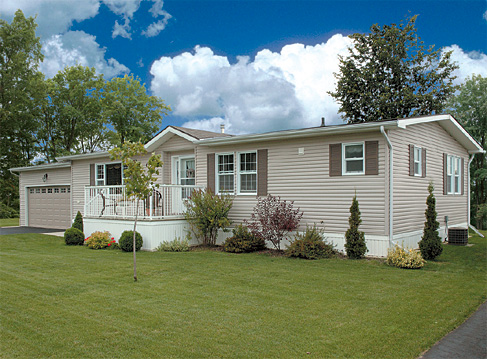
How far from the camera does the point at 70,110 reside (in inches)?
1369

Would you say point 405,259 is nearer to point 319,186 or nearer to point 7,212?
point 319,186

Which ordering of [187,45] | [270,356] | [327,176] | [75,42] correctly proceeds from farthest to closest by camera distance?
[75,42] → [187,45] → [327,176] → [270,356]

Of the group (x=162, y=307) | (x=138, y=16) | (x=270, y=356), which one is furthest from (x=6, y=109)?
(x=270, y=356)

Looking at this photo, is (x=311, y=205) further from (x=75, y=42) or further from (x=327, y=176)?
(x=75, y=42)

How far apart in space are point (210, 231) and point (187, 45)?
8410 millimetres

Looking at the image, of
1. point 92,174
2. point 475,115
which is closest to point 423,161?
point 92,174

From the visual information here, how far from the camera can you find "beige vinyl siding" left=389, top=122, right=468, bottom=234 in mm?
11117

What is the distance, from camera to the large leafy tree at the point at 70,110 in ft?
117

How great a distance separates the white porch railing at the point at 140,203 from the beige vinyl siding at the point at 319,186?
214cm

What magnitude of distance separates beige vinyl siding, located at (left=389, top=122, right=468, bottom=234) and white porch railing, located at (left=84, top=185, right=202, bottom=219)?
22.9ft

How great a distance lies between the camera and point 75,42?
749 inches

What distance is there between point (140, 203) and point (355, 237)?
23.8ft

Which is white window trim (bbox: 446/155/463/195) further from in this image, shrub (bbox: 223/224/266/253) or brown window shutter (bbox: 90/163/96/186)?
brown window shutter (bbox: 90/163/96/186)

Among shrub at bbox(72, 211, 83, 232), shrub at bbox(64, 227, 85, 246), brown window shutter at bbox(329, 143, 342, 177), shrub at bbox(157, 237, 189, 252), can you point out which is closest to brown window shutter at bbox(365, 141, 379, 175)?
Answer: brown window shutter at bbox(329, 143, 342, 177)
